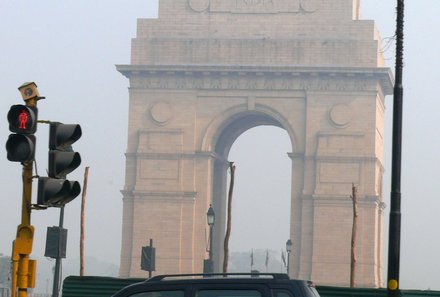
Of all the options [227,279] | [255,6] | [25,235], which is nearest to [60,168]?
[25,235]

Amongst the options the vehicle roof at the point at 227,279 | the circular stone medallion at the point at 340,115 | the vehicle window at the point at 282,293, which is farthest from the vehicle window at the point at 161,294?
the circular stone medallion at the point at 340,115

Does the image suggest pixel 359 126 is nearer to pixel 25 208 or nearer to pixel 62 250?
pixel 62 250

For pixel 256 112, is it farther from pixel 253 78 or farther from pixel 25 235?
pixel 25 235


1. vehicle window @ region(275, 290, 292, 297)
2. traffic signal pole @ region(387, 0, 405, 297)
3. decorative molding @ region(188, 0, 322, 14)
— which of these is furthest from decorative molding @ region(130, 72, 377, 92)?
vehicle window @ region(275, 290, 292, 297)

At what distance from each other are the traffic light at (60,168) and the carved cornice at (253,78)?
62.0 metres

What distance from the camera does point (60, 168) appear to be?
1806 cm

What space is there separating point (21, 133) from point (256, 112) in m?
64.2

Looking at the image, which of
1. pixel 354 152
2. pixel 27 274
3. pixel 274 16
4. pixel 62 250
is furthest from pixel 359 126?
pixel 27 274

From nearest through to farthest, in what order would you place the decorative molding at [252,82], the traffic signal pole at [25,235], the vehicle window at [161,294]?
1. the vehicle window at [161,294]
2. the traffic signal pole at [25,235]
3. the decorative molding at [252,82]

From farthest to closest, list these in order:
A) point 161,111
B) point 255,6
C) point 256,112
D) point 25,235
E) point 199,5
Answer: point 256,112, point 161,111, point 199,5, point 255,6, point 25,235

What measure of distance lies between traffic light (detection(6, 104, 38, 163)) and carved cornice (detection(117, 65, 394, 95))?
6204 cm

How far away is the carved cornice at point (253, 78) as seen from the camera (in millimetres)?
80125

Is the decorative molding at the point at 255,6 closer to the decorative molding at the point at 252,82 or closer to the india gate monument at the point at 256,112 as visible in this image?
the india gate monument at the point at 256,112

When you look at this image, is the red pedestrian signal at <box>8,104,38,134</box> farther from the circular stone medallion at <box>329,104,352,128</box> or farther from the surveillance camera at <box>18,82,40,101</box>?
the circular stone medallion at <box>329,104,352,128</box>
